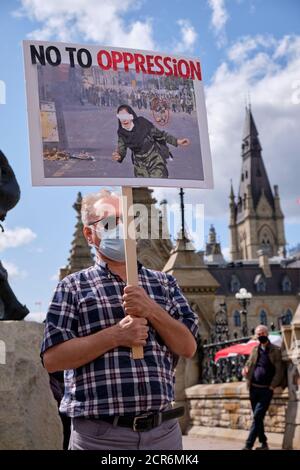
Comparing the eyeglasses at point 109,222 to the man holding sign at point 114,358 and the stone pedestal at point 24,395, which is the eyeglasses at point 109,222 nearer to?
the man holding sign at point 114,358

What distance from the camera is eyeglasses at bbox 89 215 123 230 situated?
316cm

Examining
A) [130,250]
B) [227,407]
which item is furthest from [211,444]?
[130,250]

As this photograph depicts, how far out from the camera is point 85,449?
285cm

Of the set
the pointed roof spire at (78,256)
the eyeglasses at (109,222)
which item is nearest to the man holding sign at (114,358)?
the eyeglasses at (109,222)

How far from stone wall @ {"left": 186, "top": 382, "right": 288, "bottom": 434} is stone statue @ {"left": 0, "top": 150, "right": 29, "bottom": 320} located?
19.4 ft

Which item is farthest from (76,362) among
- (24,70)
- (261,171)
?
(261,171)

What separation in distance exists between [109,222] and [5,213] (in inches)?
108

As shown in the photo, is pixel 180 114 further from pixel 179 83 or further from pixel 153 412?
pixel 153 412

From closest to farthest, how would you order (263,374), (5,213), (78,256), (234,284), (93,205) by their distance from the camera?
(93,205) → (5,213) → (263,374) → (78,256) → (234,284)

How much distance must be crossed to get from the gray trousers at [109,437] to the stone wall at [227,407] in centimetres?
776

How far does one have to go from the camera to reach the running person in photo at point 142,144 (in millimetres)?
3303

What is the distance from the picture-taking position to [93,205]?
323 cm

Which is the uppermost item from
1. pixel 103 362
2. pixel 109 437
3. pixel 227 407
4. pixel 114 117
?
pixel 114 117

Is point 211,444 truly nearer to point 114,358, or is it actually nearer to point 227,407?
point 227,407
